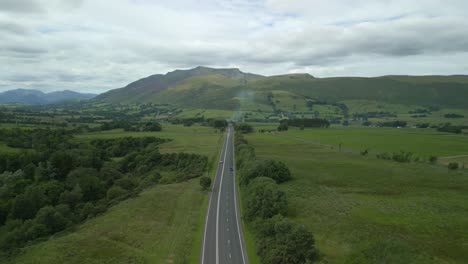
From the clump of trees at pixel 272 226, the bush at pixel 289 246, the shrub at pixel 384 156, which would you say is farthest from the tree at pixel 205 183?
the shrub at pixel 384 156

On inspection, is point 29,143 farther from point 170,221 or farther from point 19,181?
point 170,221

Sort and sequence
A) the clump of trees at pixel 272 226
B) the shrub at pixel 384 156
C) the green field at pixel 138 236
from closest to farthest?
the clump of trees at pixel 272 226 < the green field at pixel 138 236 < the shrub at pixel 384 156

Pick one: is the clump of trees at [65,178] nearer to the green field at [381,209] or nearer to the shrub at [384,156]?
the green field at [381,209]

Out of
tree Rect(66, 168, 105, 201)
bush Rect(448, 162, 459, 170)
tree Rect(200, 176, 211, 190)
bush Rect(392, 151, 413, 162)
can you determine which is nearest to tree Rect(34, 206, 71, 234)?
tree Rect(66, 168, 105, 201)

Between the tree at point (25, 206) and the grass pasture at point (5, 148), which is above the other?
the grass pasture at point (5, 148)

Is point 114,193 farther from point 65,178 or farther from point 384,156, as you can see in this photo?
point 384,156

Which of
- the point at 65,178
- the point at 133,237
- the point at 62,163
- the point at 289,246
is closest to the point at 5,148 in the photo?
the point at 62,163

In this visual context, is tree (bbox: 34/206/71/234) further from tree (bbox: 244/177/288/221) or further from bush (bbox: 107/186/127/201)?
tree (bbox: 244/177/288/221)
